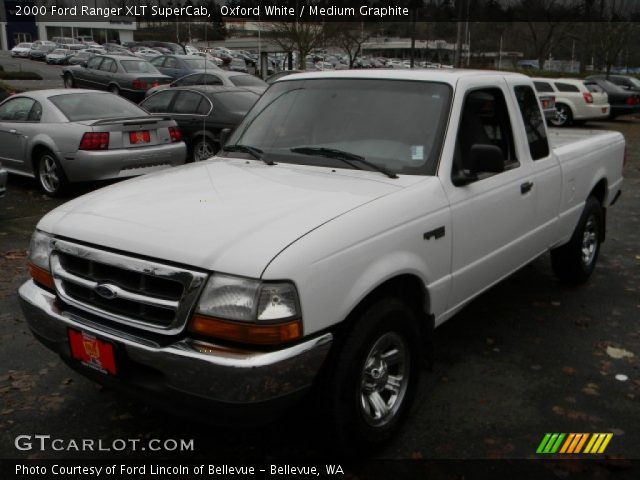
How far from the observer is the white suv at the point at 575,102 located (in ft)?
69.4

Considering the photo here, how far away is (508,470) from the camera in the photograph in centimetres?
310

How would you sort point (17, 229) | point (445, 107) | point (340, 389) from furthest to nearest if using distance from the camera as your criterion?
point (17, 229)
point (445, 107)
point (340, 389)

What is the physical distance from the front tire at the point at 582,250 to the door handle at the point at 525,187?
131 centimetres

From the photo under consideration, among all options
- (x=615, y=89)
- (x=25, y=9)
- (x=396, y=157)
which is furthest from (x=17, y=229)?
(x=25, y=9)

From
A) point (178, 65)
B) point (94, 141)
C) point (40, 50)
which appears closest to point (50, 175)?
point (94, 141)

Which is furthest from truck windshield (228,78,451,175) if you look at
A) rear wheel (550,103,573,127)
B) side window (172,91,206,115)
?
rear wheel (550,103,573,127)

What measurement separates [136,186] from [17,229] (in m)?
4.78

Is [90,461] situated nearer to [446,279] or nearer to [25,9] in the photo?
[446,279]

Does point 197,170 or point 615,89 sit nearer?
point 197,170

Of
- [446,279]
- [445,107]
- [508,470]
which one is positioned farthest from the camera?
[445,107]

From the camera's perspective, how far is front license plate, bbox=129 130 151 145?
8711 millimetres

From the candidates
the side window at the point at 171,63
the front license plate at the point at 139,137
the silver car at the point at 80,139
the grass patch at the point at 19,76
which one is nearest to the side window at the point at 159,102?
the silver car at the point at 80,139

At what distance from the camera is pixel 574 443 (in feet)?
10.9
